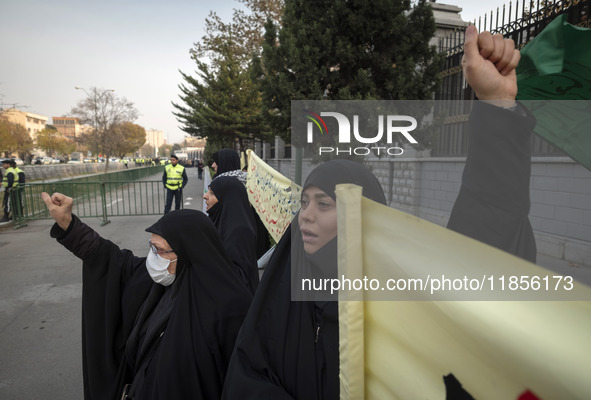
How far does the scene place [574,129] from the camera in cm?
165

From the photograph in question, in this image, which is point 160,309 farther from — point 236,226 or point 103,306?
point 236,226

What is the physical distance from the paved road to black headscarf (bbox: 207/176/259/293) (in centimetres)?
171

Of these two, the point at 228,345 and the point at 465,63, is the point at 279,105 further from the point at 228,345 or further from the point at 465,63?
the point at 465,63

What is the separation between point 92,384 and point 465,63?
2631mm

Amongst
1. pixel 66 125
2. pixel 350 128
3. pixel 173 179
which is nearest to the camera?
pixel 350 128

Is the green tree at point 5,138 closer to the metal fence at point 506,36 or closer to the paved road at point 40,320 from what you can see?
the paved road at point 40,320

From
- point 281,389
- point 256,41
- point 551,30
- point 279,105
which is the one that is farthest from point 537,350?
point 256,41

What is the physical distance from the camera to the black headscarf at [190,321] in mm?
1993

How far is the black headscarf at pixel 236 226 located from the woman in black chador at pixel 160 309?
69 cm

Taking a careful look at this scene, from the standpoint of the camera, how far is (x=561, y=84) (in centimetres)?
155

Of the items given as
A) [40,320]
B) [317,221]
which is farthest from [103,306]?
[40,320]

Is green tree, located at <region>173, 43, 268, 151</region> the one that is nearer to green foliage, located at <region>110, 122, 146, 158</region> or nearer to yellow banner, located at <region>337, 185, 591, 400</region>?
yellow banner, located at <region>337, 185, 591, 400</region>

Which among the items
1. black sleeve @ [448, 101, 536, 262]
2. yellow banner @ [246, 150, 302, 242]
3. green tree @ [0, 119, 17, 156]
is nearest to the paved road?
yellow banner @ [246, 150, 302, 242]

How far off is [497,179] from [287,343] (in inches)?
36.5
